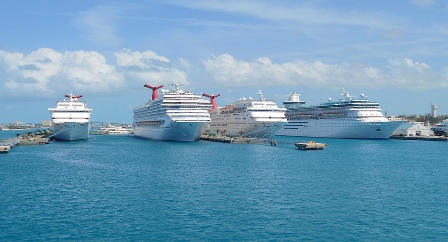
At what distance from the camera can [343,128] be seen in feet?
371

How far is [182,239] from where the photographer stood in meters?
23.8

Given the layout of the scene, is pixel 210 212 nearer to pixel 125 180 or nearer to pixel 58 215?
pixel 58 215

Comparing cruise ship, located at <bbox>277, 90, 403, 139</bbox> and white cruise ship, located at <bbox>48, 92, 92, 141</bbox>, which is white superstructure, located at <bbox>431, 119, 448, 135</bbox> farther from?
white cruise ship, located at <bbox>48, 92, 92, 141</bbox>

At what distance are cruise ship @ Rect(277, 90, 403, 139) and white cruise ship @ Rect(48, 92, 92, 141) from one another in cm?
5619

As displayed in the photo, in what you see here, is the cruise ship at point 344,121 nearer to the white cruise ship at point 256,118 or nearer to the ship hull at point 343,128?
the ship hull at point 343,128

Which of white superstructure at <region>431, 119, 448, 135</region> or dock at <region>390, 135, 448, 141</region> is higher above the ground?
white superstructure at <region>431, 119, 448, 135</region>

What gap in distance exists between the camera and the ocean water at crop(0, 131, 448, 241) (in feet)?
82.3

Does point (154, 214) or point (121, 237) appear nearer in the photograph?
point (121, 237)

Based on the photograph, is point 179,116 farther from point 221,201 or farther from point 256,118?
point 221,201

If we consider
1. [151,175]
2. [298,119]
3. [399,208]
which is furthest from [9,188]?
[298,119]

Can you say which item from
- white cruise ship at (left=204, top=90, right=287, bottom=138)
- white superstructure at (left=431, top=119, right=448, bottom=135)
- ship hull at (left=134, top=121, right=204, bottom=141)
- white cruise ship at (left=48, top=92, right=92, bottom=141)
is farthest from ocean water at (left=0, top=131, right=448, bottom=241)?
white superstructure at (left=431, top=119, right=448, bottom=135)

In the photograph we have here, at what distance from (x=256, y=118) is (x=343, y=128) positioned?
90.8ft

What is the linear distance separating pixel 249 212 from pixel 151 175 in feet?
56.8

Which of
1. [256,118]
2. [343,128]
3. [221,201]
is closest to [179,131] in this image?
[256,118]
